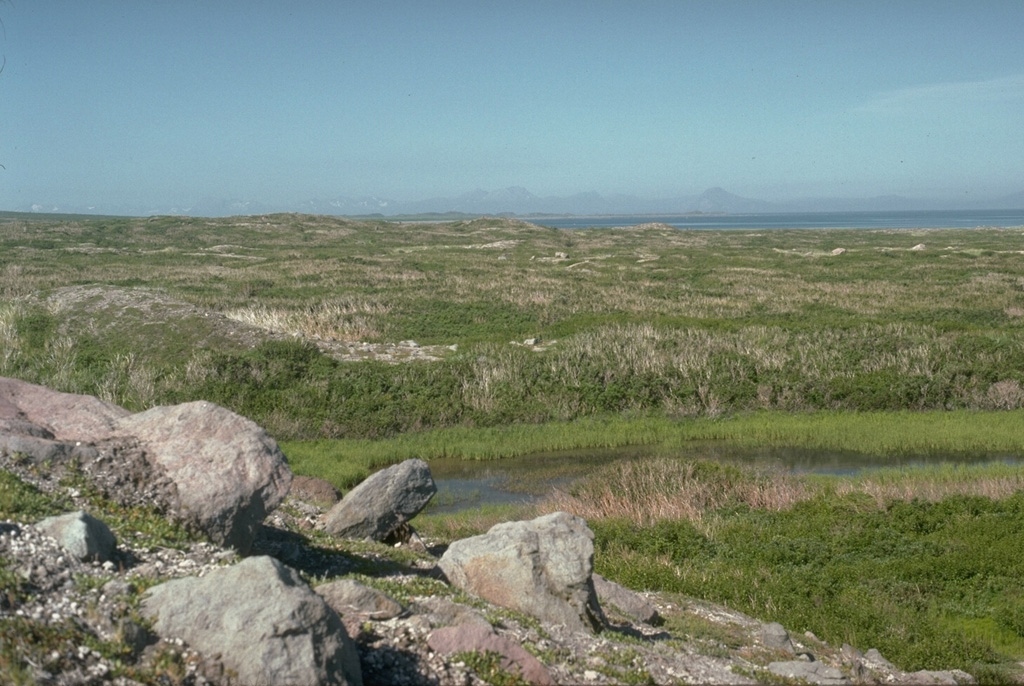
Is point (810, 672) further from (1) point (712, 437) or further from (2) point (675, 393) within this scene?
(2) point (675, 393)

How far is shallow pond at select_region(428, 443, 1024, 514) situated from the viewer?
24219mm

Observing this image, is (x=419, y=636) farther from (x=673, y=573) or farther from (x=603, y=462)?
(x=603, y=462)

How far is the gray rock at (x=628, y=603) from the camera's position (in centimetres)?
1281

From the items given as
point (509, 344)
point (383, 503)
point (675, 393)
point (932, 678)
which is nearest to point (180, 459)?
point (383, 503)

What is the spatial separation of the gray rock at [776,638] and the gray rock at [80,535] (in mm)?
9173

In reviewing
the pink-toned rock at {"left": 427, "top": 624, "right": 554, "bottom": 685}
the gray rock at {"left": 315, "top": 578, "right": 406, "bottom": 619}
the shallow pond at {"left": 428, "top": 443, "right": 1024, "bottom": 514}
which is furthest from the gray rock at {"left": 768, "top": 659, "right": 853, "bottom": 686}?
the shallow pond at {"left": 428, "top": 443, "right": 1024, "bottom": 514}

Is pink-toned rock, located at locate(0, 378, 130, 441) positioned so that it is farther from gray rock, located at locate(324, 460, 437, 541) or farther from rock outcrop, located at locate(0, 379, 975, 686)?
gray rock, located at locate(324, 460, 437, 541)

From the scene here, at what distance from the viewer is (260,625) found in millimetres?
6961

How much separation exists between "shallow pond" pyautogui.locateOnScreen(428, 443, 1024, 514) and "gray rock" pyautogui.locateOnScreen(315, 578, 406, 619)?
13970 millimetres

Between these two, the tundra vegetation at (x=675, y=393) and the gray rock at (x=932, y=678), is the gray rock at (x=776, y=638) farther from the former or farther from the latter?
the gray rock at (x=932, y=678)

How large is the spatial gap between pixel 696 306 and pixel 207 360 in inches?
1213

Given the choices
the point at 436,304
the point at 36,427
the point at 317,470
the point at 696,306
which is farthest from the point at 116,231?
the point at 36,427

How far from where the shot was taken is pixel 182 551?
381 inches

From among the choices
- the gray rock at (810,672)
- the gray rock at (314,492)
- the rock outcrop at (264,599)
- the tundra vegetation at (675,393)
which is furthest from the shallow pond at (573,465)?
the gray rock at (810,672)
